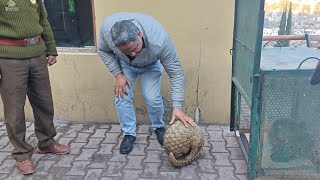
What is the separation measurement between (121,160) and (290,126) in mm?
1589

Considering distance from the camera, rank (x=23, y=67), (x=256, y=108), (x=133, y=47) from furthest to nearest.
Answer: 1. (x=23, y=67)
2. (x=133, y=47)
3. (x=256, y=108)

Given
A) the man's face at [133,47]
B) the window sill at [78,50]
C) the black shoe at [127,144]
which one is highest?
the man's face at [133,47]

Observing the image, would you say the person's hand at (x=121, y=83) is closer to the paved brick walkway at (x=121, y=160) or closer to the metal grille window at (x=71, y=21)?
the paved brick walkway at (x=121, y=160)

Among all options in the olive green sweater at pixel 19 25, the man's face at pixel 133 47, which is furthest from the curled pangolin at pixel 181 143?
the olive green sweater at pixel 19 25

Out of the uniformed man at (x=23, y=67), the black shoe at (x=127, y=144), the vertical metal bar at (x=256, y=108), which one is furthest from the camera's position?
the black shoe at (x=127, y=144)

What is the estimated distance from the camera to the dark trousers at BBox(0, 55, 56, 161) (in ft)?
9.80

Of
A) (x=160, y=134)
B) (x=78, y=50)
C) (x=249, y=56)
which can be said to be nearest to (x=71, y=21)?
(x=78, y=50)

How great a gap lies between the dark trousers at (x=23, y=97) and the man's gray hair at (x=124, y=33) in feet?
2.68

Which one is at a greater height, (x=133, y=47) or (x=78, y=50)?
(x=133, y=47)

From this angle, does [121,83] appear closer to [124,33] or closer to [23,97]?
[124,33]

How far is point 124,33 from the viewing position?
2764 millimetres

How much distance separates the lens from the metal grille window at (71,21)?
13.4 feet

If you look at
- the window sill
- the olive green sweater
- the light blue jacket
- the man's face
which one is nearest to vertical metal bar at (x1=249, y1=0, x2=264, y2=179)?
the light blue jacket

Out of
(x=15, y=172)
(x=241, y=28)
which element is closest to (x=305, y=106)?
(x=241, y=28)
